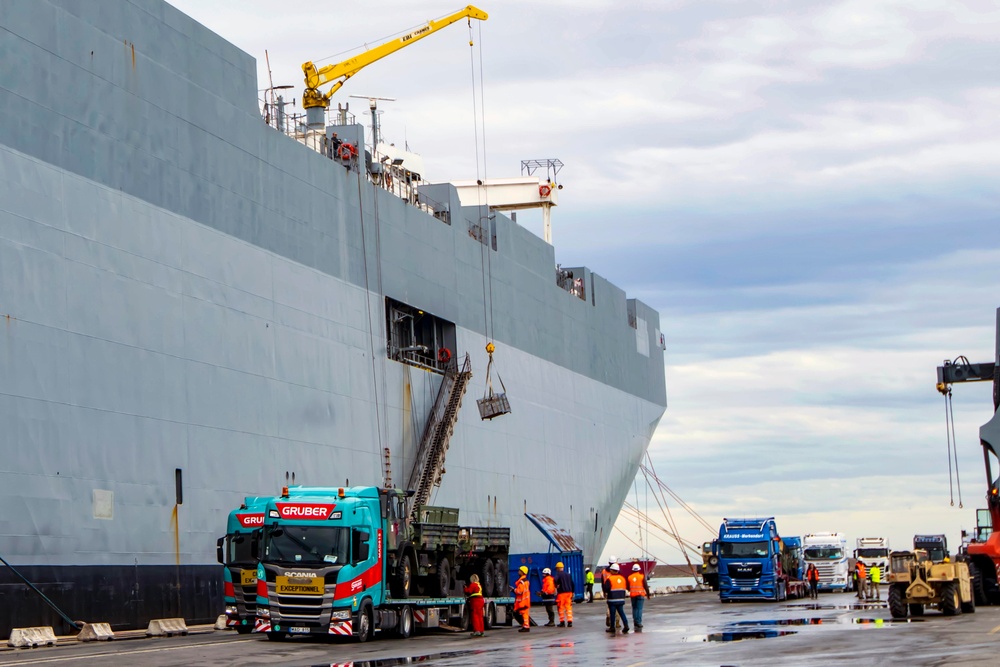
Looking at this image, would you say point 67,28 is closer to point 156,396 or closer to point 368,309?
point 156,396

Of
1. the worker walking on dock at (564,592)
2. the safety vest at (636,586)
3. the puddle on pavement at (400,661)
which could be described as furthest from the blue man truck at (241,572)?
the safety vest at (636,586)

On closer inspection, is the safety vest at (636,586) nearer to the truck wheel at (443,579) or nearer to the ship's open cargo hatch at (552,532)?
the truck wheel at (443,579)

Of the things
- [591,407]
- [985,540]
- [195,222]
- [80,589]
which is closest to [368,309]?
[195,222]

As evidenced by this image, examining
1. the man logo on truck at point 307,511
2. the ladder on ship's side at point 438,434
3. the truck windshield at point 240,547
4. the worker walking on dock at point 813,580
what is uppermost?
the ladder on ship's side at point 438,434

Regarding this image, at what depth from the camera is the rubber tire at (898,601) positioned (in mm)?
30297

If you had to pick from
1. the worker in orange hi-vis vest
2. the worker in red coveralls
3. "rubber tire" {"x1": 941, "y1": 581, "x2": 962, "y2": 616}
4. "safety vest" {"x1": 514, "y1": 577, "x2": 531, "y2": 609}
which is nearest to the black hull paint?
the worker in red coveralls

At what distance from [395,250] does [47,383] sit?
17.5 meters

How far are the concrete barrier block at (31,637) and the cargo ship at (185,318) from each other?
52 cm

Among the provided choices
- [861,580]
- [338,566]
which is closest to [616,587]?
[338,566]

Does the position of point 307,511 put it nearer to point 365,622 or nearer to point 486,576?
point 365,622

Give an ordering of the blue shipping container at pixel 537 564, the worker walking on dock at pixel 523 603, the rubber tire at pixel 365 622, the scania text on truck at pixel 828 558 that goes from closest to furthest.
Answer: the rubber tire at pixel 365 622 < the worker walking on dock at pixel 523 603 < the blue shipping container at pixel 537 564 < the scania text on truck at pixel 828 558

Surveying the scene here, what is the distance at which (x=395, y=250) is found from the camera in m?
42.1

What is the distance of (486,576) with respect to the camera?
32.6 m

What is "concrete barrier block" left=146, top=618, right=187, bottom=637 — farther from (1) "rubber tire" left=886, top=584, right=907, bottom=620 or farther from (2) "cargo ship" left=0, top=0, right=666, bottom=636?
(1) "rubber tire" left=886, top=584, right=907, bottom=620
